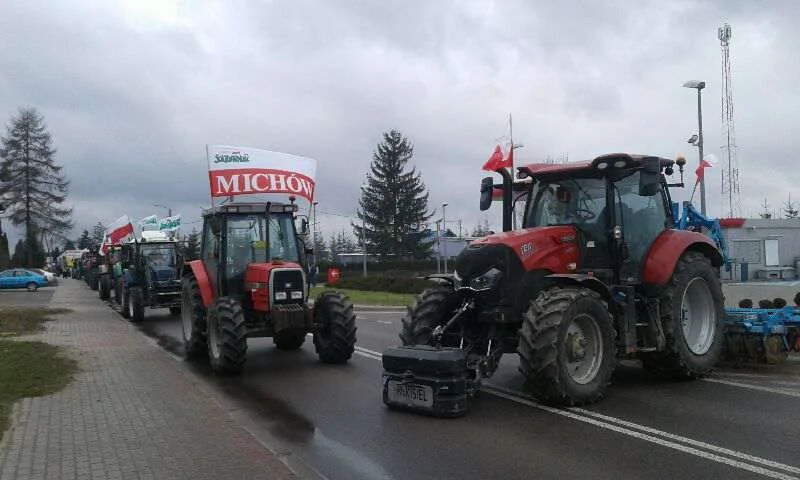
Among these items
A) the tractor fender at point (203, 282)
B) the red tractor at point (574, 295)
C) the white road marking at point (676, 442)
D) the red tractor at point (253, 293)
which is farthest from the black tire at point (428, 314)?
the tractor fender at point (203, 282)

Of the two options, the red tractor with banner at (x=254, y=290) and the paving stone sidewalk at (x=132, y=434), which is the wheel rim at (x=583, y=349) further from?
the red tractor with banner at (x=254, y=290)

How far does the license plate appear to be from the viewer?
7398 mm

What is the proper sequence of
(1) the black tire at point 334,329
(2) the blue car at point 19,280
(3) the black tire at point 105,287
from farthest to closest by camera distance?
(2) the blue car at point 19,280 < (3) the black tire at point 105,287 < (1) the black tire at point 334,329

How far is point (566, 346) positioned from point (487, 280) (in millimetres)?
1203

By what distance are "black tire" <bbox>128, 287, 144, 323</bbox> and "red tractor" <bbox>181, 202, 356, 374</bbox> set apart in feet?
32.1

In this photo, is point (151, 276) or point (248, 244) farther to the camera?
point (151, 276)

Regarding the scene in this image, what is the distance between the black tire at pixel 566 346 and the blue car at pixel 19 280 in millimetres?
45797

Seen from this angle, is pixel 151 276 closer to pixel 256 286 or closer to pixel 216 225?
pixel 216 225

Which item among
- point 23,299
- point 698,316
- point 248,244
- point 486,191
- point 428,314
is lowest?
point 23,299

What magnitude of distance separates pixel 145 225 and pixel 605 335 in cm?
2426

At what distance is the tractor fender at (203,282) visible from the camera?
1212 centimetres

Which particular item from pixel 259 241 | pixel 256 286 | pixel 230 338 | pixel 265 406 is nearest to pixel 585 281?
pixel 265 406

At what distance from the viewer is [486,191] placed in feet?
31.3

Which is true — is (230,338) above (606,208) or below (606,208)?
below
